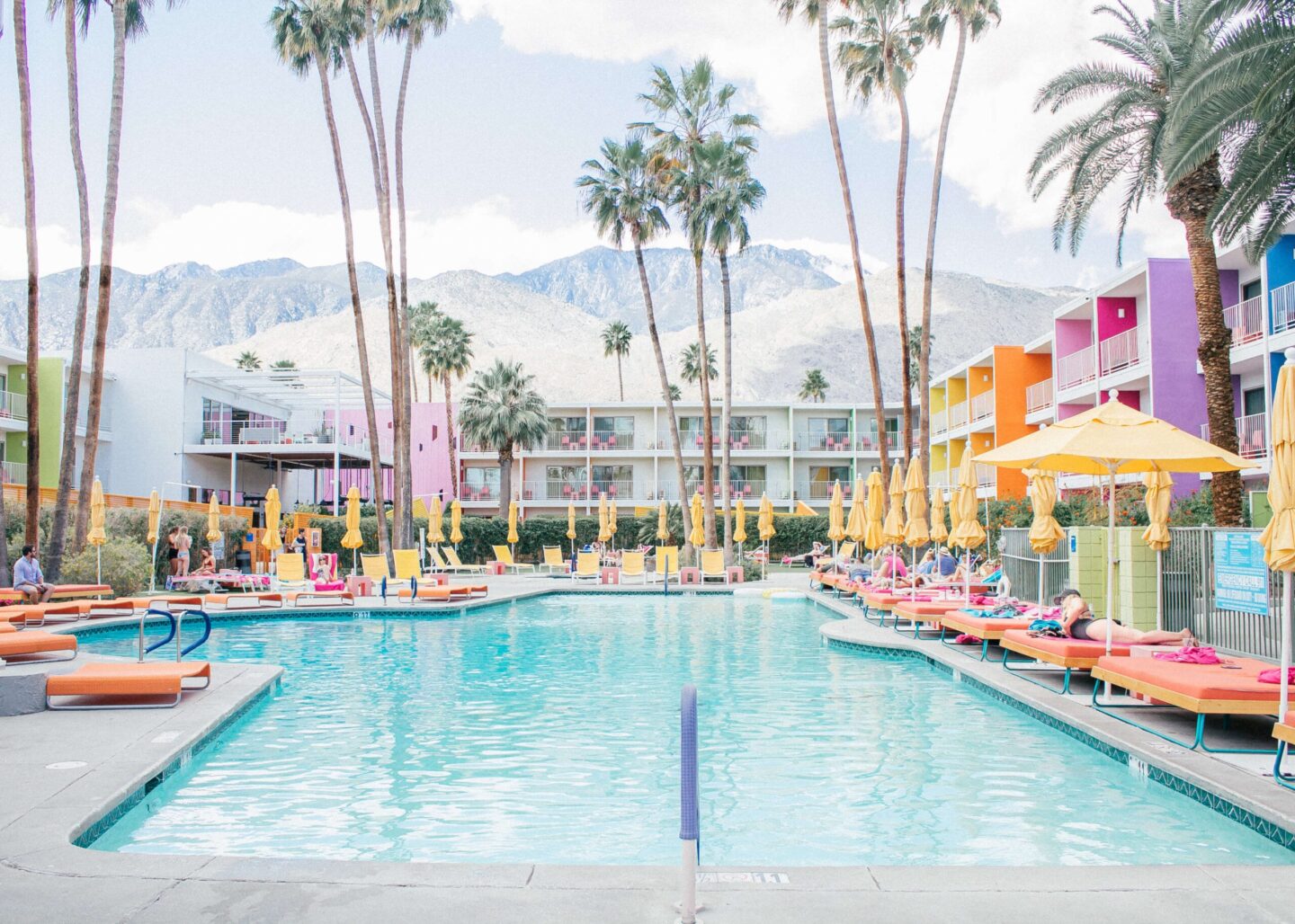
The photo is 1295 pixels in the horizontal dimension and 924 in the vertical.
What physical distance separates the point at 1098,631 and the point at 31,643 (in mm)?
9999

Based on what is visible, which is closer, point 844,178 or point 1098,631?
point 1098,631

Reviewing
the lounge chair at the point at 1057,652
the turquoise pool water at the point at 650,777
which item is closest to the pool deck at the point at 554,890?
the turquoise pool water at the point at 650,777

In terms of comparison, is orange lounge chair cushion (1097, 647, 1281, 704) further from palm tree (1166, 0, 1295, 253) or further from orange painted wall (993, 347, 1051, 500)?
orange painted wall (993, 347, 1051, 500)

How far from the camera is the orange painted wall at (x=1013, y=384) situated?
115ft

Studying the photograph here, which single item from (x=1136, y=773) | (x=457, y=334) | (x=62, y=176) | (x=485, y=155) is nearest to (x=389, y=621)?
(x=62, y=176)

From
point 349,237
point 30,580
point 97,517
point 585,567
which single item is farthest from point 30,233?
point 585,567

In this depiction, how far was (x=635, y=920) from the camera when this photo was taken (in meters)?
3.69

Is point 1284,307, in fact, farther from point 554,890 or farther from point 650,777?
point 554,890

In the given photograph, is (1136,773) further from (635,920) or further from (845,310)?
(845,310)

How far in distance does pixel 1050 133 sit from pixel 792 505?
103ft

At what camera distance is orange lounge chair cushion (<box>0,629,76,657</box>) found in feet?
32.2

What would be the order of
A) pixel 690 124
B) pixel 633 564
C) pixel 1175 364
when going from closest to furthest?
1. pixel 1175 364
2. pixel 633 564
3. pixel 690 124

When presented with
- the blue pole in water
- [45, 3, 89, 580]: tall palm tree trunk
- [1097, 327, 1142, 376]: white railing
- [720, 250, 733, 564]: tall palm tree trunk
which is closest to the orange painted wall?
[1097, 327, 1142, 376]: white railing

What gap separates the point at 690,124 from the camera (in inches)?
1282
